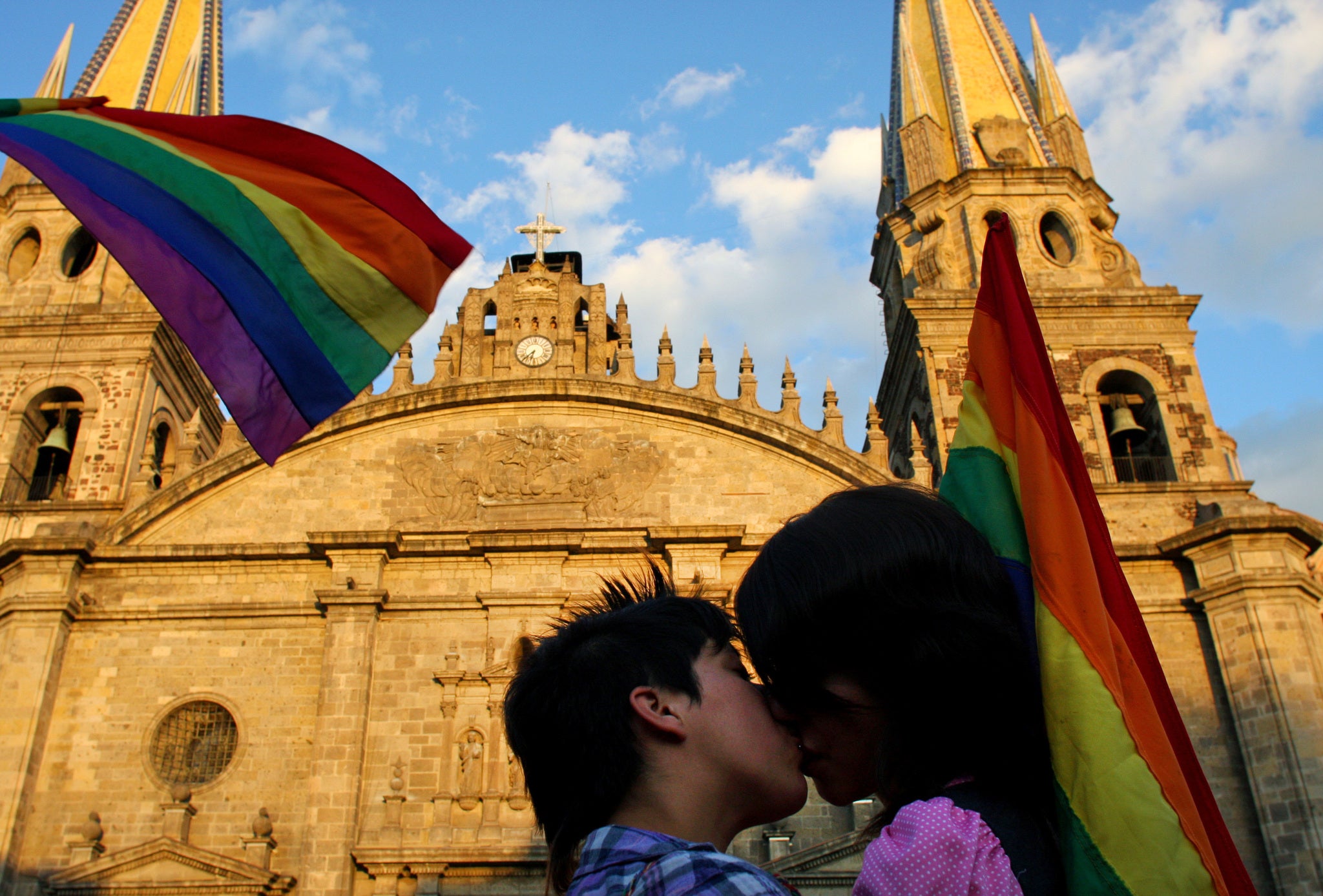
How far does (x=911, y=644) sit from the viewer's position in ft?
5.61

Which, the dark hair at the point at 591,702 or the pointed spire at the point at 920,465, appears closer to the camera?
the dark hair at the point at 591,702

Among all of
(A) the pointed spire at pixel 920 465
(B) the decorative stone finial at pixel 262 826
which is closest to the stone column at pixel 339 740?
(B) the decorative stone finial at pixel 262 826

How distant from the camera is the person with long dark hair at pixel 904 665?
1.70 m

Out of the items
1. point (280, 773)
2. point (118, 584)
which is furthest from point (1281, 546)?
point (118, 584)

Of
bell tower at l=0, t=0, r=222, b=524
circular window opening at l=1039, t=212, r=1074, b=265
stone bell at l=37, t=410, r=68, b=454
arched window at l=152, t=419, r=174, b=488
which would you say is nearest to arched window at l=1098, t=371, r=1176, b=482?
circular window opening at l=1039, t=212, r=1074, b=265

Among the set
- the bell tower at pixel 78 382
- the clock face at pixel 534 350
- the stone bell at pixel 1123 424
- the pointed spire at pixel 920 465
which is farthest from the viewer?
the clock face at pixel 534 350

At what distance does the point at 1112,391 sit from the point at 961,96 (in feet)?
25.3

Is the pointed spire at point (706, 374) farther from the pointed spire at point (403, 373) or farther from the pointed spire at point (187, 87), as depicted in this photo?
the pointed spire at point (187, 87)

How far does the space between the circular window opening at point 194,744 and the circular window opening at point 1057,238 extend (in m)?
16.0

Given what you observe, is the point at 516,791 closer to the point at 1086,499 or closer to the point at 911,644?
the point at 1086,499

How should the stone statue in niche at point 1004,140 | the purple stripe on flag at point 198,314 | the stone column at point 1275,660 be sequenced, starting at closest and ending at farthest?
the purple stripe on flag at point 198,314, the stone column at point 1275,660, the stone statue in niche at point 1004,140

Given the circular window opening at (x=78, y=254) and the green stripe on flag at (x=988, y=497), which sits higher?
the circular window opening at (x=78, y=254)

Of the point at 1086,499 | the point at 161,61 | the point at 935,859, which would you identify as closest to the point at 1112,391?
the point at 1086,499

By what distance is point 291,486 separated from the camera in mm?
16734
